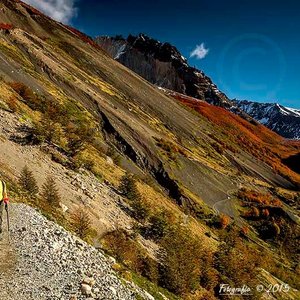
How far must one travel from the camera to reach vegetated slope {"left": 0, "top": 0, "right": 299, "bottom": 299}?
54.5 feet

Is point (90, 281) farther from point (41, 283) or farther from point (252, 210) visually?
point (252, 210)

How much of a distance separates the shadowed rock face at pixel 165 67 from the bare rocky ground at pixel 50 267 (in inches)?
6098

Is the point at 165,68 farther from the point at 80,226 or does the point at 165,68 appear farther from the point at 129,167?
the point at 80,226

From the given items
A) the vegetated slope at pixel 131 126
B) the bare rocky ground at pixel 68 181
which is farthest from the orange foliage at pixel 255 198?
the bare rocky ground at pixel 68 181

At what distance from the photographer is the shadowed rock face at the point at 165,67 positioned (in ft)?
552

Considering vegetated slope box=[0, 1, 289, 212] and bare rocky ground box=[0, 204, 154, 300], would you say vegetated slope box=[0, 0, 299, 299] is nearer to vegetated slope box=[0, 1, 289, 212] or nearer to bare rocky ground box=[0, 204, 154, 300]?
vegetated slope box=[0, 1, 289, 212]

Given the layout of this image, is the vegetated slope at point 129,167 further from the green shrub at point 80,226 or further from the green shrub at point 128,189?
the green shrub at point 80,226

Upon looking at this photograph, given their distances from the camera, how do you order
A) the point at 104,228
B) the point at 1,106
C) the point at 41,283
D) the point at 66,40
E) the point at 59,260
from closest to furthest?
the point at 41,283 < the point at 59,260 < the point at 104,228 < the point at 1,106 < the point at 66,40

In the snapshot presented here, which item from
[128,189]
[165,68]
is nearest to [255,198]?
[128,189]

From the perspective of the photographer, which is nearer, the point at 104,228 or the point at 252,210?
the point at 104,228

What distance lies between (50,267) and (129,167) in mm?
23637

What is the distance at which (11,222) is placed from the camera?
11.8 metres

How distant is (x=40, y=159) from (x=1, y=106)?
606cm

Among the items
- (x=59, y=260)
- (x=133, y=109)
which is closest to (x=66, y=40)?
(x=133, y=109)
